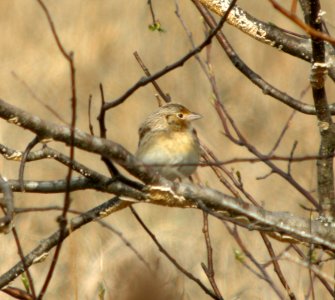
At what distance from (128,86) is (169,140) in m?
4.89

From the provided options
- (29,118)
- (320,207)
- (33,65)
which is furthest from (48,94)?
(29,118)

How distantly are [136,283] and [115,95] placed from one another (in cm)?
425

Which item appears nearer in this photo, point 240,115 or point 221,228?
point 221,228

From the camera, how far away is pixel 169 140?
3785 mm

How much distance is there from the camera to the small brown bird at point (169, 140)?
3.67 metres

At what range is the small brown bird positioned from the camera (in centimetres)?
367

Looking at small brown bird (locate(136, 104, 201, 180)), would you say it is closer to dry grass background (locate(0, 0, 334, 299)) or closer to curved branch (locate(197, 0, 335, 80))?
curved branch (locate(197, 0, 335, 80))

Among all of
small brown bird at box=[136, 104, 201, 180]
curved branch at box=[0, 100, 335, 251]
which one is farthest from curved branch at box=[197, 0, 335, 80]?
curved branch at box=[0, 100, 335, 251]

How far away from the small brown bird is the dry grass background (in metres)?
3.58

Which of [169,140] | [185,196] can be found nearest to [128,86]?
[169,140]

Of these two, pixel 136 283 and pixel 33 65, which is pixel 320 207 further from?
pixel 33 65

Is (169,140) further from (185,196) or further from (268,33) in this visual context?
(185,196)

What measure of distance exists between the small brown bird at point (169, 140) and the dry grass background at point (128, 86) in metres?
3.58

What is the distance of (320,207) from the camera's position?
3.11 meters
